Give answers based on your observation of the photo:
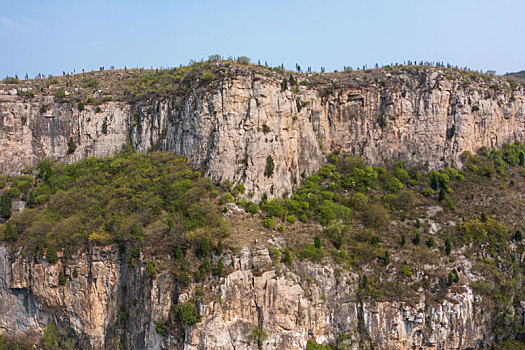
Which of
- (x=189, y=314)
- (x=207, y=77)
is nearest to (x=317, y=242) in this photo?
(x=189, y=314)

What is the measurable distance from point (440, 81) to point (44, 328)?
66.7 m

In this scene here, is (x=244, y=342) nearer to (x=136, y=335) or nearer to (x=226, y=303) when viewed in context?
(x=226, y=303)

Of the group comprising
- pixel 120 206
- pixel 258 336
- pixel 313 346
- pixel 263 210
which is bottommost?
pixel 313 346

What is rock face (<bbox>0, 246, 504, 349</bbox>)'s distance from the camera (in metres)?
37.6

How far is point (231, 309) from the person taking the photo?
123ft

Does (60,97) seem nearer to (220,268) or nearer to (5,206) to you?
(5,206)

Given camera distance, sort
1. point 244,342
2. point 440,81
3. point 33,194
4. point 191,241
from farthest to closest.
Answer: point 440,81, point 33,194, point 191,241, point 244,342

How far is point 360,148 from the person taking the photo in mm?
62219

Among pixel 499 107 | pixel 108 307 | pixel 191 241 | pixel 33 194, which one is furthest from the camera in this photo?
pixel 499 107

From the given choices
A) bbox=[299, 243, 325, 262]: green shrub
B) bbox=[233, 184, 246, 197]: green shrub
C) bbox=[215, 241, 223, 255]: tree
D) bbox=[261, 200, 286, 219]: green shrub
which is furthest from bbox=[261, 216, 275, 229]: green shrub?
bbox=[215, 241, 223, 255]: tree

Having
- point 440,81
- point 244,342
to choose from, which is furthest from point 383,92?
point 244,342

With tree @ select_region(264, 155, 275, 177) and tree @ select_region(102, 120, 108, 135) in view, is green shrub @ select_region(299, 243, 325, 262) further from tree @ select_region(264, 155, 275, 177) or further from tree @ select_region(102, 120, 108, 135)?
A: tree @ select_region(102, 120, 108, 135)

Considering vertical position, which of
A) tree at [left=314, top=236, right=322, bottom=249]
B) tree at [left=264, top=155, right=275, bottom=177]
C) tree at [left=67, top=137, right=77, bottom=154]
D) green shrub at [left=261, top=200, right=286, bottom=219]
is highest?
tree at [left=67, top=137, right=77, bottom=154]

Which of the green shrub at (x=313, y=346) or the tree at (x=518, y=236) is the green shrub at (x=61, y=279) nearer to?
the green shrub at (x=313, y=346)
